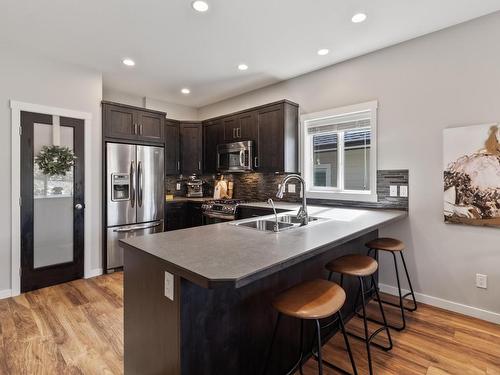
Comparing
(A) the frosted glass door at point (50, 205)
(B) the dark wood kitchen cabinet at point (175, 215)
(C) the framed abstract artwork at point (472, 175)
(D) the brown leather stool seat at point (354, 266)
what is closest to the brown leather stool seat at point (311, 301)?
(D) the brown leather stool seat at point (354, 266)

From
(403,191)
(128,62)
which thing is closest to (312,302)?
(403,191)

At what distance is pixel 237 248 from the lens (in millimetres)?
1542

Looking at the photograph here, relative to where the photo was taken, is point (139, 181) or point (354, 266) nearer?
point (354, 266)

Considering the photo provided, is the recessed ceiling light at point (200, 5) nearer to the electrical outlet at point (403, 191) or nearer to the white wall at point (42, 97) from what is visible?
the white wall at point (42, 97)

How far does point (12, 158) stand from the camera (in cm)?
308

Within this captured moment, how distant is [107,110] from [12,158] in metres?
1.22

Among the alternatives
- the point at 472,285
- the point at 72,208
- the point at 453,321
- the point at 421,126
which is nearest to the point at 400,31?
the point at 421,126

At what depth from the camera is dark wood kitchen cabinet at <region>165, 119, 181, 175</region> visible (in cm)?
495

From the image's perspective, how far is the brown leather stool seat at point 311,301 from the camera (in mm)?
1351

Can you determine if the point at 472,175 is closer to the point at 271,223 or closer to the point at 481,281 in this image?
the point at 481,281

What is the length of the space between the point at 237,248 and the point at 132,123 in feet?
10.5

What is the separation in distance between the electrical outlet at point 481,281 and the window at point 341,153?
1170mm

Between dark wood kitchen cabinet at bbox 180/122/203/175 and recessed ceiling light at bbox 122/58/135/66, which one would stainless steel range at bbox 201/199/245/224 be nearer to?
dark wood kitchen cabinet at bbox 180/122/203/175

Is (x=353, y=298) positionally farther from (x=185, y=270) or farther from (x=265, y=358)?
(x=185, y=270)
